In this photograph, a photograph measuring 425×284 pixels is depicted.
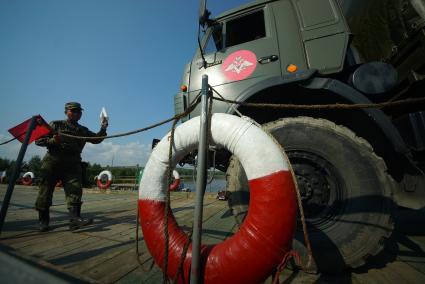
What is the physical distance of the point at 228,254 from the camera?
50.3 inches

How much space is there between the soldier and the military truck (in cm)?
192

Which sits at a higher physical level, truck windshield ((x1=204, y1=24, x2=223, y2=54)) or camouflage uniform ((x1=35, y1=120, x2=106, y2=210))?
truck windshield ((x1=204, y1=24, x2=223, y2=54))

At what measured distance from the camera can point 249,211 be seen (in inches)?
53.3

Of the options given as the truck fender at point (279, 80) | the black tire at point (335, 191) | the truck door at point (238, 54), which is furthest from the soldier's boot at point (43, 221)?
the truck fender at point (279, 80)

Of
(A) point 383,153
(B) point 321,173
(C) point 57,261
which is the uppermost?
(A) point 383,153

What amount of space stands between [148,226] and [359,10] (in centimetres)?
361

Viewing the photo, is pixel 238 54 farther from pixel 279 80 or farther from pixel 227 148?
pixel 227 148

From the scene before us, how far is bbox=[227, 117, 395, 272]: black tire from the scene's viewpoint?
1.67 m

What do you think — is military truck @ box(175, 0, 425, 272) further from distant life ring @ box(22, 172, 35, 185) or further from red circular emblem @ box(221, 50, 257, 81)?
distant life ring @ box(22, 172, 35, 185)

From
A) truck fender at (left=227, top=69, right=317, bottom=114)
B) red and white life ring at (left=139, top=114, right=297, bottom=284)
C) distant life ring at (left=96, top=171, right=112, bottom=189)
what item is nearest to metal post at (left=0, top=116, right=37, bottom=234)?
red and white life ring at (left=139, top=114, right=297, bottom=284)

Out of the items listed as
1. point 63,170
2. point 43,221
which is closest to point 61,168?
point 63,170

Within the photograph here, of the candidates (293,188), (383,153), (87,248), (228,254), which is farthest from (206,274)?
(383,153)

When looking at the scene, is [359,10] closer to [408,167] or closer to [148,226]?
[408,167]

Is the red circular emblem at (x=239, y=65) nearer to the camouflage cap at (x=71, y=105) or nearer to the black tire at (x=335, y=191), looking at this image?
the black tire at (x=335, y=191)
